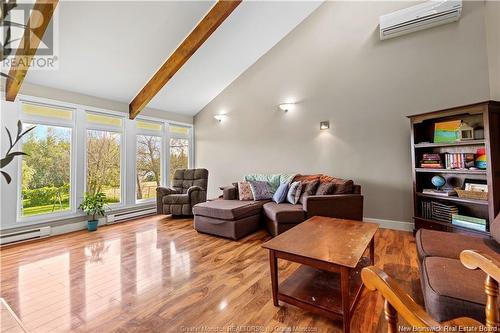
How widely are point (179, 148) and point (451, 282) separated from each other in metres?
5.50

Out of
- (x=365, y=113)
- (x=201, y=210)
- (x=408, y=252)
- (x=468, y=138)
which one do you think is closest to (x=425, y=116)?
(x=468, y=138)

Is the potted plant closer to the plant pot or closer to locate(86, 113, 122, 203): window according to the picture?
the plant pot

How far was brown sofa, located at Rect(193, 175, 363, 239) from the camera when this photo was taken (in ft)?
10.3

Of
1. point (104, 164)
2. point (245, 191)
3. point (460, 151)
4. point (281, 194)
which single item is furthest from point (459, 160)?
point (104, 164)

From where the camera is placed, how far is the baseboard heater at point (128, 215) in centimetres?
423

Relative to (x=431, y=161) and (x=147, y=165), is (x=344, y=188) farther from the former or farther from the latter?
(x=147, y=165)

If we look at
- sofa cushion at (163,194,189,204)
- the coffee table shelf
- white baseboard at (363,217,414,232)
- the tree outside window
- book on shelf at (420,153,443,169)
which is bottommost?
the coffee table shelf

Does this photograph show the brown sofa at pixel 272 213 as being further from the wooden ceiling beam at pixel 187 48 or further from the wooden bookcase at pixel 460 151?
the wooden ceiling beam at pixel 187 48

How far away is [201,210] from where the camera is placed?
353 cm

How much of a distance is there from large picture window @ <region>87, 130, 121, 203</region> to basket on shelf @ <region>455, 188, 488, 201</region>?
534 centimetres

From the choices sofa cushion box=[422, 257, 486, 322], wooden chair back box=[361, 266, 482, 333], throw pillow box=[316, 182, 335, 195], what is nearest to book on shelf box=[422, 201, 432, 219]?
throw pillow box=[316, 182, 335, 195]

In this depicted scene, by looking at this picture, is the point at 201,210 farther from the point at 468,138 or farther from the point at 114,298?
the point at 468,138

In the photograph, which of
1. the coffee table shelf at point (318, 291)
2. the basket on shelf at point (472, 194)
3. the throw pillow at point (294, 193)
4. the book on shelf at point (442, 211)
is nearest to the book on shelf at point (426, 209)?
the book on shelf at point (442, 211)

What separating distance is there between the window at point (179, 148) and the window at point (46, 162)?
206 centimetres
